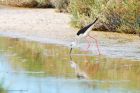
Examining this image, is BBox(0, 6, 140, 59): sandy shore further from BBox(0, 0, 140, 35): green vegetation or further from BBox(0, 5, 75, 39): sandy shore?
BBox(0, 0, 140, 35): green vegetation

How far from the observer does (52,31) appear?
2062 cm

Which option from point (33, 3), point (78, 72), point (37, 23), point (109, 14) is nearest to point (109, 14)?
point (109, 14)

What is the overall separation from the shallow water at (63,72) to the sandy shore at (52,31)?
1139 mm

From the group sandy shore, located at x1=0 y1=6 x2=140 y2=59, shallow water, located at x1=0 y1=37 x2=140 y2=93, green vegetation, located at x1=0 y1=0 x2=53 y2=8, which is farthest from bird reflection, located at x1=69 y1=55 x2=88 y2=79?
green vegetation, located at x1=0 y1=0 x2=53 y2=8

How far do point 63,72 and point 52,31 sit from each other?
8.41 meters

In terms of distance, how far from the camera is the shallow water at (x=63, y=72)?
34.5ft

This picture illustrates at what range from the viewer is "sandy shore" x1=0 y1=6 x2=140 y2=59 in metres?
16.1

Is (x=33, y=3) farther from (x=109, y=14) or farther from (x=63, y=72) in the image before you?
(x=63, y=72)

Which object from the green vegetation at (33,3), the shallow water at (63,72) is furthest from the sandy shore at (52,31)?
the green vegetation at (33,3)

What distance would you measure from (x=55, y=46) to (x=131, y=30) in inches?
126

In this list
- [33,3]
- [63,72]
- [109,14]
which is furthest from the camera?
[33,3]

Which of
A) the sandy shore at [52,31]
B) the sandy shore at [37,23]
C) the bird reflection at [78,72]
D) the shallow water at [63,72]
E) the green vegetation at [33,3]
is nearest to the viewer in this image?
the shallow water at [63,72]

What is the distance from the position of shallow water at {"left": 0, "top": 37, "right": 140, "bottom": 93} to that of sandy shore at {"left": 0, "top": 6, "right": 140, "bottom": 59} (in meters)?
1.14

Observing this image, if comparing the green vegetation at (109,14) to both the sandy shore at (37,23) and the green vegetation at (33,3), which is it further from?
the green vegetation at (33,3)
